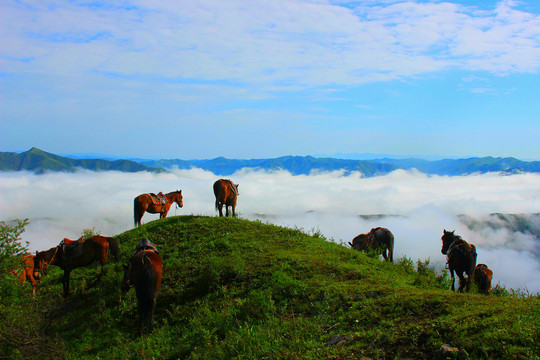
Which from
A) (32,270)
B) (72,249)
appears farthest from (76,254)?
A: (32,270)

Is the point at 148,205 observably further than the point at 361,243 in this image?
Yes

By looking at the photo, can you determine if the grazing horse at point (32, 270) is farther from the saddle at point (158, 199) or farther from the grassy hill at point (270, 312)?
the saddle at point (158, 199)

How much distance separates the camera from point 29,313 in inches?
391

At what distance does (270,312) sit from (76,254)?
29.8 feet

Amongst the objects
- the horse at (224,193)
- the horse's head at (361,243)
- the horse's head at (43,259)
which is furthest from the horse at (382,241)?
the horse's head at (43,259)

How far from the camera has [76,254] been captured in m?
13.8

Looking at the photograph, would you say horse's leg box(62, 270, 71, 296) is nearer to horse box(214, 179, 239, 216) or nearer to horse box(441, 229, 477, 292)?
horse box(214, 179, 239, 216)

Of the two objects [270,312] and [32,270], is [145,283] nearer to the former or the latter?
[270,312]

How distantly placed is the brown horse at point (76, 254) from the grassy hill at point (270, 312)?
61 cm

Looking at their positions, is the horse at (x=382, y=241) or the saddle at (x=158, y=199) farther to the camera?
the saddle at (x=158, y=199)

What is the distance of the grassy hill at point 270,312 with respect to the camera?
6270 mm

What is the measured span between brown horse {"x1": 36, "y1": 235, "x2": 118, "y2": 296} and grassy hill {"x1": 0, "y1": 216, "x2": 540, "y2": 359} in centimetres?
61

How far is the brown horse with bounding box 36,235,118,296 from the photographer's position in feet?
44.7

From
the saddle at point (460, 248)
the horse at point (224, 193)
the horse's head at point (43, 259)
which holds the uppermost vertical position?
the horse at point (224, 193)
